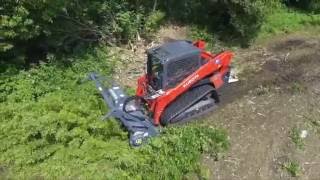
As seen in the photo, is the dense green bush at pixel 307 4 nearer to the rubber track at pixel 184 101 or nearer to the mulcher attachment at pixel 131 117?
the rubber track at pixel 184 101

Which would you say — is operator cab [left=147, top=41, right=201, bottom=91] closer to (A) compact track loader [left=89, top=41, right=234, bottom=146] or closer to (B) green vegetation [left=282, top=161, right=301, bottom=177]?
(A) compact track loader [left=89, top=41, right=234, bottom=146]

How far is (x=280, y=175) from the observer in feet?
32.2

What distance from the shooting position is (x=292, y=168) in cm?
985

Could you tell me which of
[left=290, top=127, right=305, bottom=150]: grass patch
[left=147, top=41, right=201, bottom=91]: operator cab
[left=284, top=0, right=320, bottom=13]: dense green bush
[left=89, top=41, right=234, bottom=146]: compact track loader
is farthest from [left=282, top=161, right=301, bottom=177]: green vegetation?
[left=284, top=0, right=320, bottom=13]: dense green bush

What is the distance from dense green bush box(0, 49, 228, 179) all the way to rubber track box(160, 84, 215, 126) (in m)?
0.51

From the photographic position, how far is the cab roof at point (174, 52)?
1117cm

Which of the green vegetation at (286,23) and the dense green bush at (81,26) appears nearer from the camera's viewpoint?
the dense green bush at (81,26)

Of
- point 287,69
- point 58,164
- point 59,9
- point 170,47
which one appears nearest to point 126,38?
point 59,9

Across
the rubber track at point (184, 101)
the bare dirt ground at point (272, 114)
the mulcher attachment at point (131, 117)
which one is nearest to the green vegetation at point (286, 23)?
the bare dirt ground at point (272, 114)

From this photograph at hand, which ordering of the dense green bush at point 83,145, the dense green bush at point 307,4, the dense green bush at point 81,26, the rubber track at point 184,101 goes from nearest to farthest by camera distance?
1. the dense green bush at point 83,145
2. the rubber track at point 184,101
3. the dense green bush at point 81,26
4. the dense green bush at point 307,4

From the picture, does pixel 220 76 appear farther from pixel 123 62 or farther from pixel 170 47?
pixel 123 62

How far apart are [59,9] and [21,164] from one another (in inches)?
191

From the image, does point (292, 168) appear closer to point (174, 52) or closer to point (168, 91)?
point (168, 91)

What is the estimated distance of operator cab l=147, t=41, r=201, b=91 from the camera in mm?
11148
